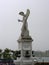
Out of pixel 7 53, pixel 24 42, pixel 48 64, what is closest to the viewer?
pixel 48 64

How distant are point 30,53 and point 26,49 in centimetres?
43

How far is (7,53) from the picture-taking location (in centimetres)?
2145

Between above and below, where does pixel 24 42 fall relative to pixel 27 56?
above

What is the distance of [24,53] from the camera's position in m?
13.8

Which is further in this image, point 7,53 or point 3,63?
point 7,53

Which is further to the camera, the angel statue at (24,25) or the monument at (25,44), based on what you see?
the angel statue at (24,25)

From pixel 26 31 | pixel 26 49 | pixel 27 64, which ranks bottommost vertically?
pixel 27 64

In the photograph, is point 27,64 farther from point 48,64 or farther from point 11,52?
point 11,52

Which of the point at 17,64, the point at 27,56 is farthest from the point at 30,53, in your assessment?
the point at 17,64

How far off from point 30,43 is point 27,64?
1.46 metres

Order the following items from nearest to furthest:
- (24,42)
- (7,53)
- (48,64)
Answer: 1. (48,64)
2. (24,42)
3. (7,53)

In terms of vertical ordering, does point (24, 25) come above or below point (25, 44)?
above

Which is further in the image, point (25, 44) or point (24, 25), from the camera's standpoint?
point (24, 25)

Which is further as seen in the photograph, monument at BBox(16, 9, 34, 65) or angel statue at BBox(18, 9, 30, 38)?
angel statue at BBox(18, 9, 30, 38)
